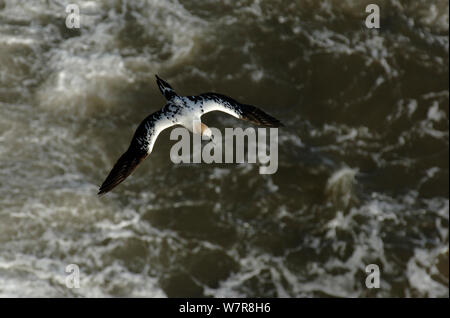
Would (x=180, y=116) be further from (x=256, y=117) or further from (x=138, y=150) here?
(x=256, y=117)

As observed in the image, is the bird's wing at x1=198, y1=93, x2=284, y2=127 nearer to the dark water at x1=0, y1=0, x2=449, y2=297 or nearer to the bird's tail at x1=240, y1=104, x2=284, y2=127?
the bird's tail at x1=240, y1=104, x2=284, y2=127

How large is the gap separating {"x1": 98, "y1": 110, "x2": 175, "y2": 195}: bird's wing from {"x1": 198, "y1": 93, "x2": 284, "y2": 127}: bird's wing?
451mm

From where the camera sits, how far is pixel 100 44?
8953 millimetres

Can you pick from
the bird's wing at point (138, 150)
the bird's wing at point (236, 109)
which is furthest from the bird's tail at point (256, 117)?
the bird's wing at point (138, 150)

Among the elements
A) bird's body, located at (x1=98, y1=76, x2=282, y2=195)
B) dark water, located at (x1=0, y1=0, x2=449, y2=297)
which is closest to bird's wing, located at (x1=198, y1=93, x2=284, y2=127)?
bird's body, located at (x1=98, y1=76, x2=282, y2=195)

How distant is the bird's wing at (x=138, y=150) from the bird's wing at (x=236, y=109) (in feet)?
1.48

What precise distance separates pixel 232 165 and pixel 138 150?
7.47 feet

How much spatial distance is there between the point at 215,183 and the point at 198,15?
259 cm

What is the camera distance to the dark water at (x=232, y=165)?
26.1 feet

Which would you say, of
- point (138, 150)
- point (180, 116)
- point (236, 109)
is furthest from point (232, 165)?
point (138, 150)

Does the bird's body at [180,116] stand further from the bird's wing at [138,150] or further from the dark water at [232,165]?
the dark water at [232,165]
